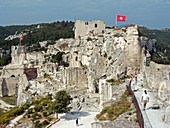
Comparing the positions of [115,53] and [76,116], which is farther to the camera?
[115,53]

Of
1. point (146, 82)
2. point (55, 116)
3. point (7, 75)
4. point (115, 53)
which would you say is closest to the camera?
point (146, 82)

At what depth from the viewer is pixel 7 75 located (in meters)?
54.2

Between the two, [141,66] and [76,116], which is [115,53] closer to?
[141,66]

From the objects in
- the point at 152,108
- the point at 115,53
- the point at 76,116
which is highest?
the point at 115,53

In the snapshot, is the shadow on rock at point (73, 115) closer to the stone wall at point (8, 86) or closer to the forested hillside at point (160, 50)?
the forested hillside at point (160, 50)

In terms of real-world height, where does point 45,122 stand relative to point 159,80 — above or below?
below

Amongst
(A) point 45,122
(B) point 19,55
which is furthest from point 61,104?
(B) point 19,55

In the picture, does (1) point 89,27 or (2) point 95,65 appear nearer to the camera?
(2) point 95,65

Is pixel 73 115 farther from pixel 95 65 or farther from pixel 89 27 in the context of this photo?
pixel 89 27

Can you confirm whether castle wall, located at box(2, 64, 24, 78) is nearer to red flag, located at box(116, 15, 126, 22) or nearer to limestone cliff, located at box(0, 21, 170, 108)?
limestone cliff, located at box(0, 21, 170, 108)

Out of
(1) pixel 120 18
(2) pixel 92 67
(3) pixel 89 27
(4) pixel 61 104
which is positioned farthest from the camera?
(3) pixel 89 27

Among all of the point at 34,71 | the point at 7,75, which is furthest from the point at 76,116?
the point at 7,75

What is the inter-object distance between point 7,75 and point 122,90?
1309 inches

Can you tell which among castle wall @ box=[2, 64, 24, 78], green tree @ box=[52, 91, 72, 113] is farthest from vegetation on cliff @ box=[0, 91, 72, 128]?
castle wall @ box=[2, 64, 24, 78]
